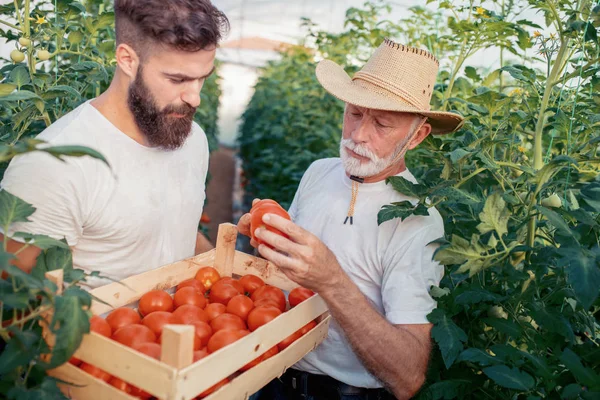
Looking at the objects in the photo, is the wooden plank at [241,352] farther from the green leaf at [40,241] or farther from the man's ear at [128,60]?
the man's ear at [128,60]

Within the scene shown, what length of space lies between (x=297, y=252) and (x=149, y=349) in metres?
0.52

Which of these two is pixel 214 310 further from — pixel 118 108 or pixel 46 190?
pixel 118 108

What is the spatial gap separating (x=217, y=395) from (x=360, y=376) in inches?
34.1

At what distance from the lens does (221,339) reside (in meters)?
1.45

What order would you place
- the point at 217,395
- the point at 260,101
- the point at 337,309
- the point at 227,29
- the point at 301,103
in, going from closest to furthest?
the point at 217,395
the point at 337,309
the point at 227,29
the point at 301,103
the point at 260,101

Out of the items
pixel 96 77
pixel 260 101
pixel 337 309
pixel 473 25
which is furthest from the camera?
pixel 260 101

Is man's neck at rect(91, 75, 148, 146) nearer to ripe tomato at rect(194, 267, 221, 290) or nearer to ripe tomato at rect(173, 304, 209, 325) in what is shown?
ripe tomato at rect(194, 267, 221, 290)

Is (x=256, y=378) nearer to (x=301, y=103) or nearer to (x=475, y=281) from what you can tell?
(x=475, y=281)

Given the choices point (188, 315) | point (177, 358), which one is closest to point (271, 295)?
point (188, 315)

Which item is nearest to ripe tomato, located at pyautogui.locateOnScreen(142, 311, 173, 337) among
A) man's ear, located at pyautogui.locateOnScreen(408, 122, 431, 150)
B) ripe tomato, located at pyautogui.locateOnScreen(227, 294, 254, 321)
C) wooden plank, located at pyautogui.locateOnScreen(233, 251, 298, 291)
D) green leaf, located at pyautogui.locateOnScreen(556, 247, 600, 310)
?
ripe tomato, located at pyautogui.locateOnScreen(227, 294, 254, 321)

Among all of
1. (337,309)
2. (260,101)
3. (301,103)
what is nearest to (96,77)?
(337,309)

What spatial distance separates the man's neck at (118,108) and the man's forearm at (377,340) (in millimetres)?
929

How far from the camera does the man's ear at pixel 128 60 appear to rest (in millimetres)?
2025

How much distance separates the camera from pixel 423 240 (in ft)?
6.73
